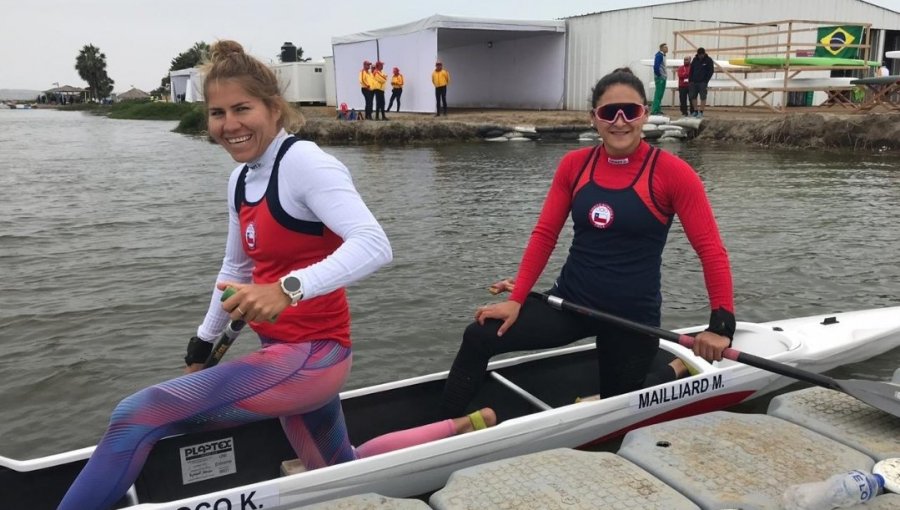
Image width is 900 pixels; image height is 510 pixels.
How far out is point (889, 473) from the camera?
3176 millimetres

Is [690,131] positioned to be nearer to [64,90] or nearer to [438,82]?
[438,82]

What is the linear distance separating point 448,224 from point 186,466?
748 centimetres

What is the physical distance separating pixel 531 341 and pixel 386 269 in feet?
16.3

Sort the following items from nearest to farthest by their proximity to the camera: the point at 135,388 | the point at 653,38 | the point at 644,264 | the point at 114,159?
the point at 644,264 < the point at 135,388 < the point at 114,159 < the point at 653,38

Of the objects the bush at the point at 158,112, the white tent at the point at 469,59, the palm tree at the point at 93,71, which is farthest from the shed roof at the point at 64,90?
the white tent at the point at 469,59

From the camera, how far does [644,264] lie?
142 inches

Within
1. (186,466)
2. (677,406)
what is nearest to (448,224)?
(677,406)

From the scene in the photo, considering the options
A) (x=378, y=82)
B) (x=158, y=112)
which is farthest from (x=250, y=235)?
(x=158, y=112)

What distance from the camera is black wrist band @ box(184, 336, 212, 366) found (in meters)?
3.06

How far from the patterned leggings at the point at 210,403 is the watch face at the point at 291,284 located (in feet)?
1.48

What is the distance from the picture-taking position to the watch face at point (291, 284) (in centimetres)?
226

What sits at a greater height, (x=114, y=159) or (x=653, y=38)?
(x=653, y=38)

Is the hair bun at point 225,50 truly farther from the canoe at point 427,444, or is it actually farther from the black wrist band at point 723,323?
the black wrist band at point 723,323

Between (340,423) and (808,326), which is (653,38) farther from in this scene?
(340,423)
